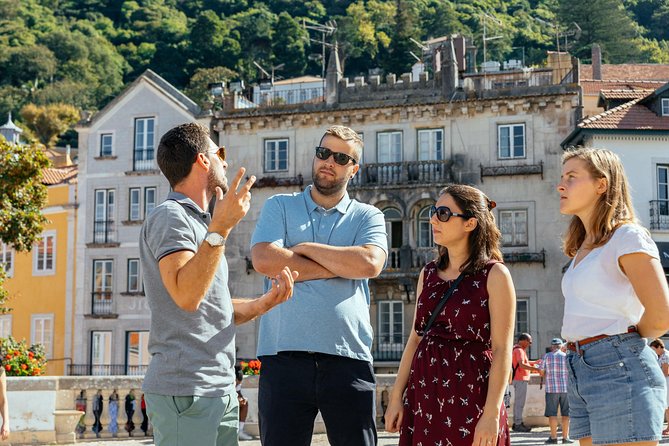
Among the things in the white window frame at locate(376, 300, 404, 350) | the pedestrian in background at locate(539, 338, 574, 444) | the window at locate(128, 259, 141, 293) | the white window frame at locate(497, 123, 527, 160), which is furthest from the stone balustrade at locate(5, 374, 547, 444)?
the window at locate(128, 259, 141, 293)

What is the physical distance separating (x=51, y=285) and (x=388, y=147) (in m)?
15.5

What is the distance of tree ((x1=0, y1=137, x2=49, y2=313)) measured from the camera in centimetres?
2783

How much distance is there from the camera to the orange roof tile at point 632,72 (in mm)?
56000

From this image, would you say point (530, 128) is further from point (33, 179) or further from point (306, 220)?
point (306, 220)

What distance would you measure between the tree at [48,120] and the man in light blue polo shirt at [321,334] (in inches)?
3523

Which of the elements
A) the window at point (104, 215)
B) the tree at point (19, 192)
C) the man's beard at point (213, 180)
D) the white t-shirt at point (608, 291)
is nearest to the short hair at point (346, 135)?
the man's beard at point (213, 180)

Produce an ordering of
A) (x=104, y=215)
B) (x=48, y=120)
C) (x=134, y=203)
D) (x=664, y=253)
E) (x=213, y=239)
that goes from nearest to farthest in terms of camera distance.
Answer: (x=213, y=239), (x=664, y=253), (x=134, y=203), (x=104, y=215), (x=48, y=120)

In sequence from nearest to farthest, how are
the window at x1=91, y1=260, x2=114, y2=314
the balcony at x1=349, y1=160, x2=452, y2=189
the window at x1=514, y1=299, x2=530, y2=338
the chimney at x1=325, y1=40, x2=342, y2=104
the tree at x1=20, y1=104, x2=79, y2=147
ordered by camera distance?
the window at x1=514, y1=299, x2=530, y2=338 → the balcony at x1=349, y1=160, x2=452, y2=189 → the chimney at x1=325, y1=40, x2=342, y2=104 → the window at x1=91, y1=260, x2=114, y2=314 → the tree at x1=20, y1=104, x2=79, y2=147

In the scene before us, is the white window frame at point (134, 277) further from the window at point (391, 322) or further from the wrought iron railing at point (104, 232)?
the window at point (391, 322)

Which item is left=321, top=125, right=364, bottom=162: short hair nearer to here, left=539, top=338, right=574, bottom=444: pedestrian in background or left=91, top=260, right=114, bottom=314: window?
left=539, top=338, right=574, bottom=444: pedestrian in background

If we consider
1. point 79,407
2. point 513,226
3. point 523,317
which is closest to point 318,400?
point 79,407

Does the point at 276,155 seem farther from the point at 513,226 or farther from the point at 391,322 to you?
the point at 513,226

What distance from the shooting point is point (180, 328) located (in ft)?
16.7

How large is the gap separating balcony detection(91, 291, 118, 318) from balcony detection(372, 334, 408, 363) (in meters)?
10.9
